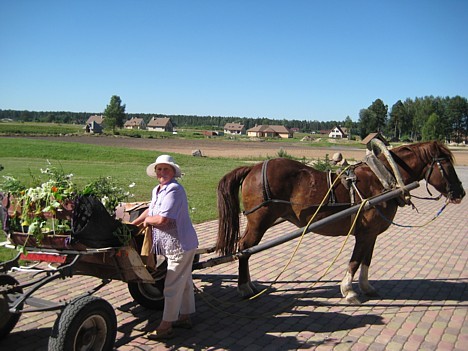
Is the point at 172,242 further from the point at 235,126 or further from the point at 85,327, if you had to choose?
the point at 235,126

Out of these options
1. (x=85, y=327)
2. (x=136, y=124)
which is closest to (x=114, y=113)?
(x=136, y=124)

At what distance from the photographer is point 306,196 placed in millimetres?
5566

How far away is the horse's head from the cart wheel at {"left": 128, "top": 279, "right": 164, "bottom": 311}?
3.98 meters

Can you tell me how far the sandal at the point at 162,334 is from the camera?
167 inches

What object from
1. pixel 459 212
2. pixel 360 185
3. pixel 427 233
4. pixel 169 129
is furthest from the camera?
pixel 169 129

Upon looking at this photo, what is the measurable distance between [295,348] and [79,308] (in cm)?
223

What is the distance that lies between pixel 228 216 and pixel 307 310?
1.61 meters

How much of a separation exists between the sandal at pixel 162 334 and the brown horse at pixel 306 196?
1413 mm

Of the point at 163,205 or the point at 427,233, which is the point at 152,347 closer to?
the point at 163,205

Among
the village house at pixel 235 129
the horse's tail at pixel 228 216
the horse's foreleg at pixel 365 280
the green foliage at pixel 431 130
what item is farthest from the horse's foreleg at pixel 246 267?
the village house at pixel 235 129

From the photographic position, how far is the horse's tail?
5434 millimetres

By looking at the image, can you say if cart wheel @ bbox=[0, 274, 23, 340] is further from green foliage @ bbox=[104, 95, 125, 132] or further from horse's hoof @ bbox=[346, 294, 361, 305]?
green foliage @ bbox=[104, 95, 125, 132]

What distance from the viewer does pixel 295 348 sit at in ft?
14.1

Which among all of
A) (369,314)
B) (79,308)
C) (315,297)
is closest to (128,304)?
(79,308)
